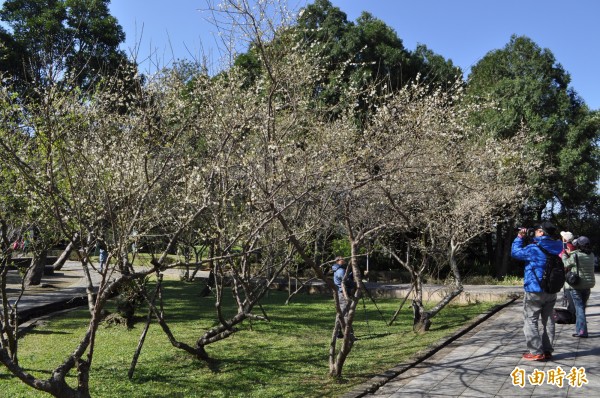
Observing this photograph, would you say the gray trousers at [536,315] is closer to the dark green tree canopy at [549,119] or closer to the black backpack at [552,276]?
the black backpack at [552,276]

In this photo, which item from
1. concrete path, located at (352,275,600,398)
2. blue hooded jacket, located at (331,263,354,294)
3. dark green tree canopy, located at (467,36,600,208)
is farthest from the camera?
dark green tree canopy, located at (467,36,600,208)

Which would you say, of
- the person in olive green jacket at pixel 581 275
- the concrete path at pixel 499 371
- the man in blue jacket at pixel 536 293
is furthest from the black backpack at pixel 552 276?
the person in olive green jacket at pixel 581 275

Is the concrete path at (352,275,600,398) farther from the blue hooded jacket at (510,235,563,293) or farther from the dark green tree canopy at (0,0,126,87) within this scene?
the dark green tree canopy at (0,0,126,87)

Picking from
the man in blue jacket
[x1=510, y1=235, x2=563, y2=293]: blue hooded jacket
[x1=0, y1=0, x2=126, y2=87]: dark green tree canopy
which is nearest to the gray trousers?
the man in blue jacket

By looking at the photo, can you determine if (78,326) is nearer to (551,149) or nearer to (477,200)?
(477,200)

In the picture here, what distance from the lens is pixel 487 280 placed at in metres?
20.9

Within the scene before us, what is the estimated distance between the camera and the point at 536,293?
638cm

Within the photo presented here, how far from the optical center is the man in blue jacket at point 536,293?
636cm

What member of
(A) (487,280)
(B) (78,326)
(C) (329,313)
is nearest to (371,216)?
(C) (329,313)

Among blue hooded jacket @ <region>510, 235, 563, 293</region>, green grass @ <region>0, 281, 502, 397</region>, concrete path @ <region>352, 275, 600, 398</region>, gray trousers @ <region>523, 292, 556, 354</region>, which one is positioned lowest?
green grass @ <region>0, 281, 502, 397</region>

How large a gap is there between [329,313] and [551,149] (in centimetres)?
1347

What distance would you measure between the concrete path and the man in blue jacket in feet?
0.59

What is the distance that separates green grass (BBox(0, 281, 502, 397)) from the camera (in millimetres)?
6438

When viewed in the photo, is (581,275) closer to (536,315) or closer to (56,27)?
(536,315)
